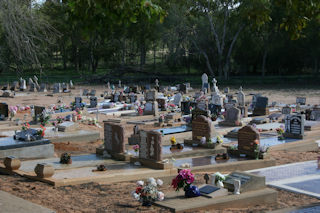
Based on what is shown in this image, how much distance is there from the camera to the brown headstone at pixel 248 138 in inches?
567

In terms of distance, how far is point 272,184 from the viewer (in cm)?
1135

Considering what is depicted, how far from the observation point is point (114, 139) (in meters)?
14.3

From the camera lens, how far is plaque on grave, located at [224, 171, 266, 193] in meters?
9.80

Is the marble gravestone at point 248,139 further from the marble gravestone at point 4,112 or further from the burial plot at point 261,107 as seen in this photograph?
the marble gravestone at point 4,112

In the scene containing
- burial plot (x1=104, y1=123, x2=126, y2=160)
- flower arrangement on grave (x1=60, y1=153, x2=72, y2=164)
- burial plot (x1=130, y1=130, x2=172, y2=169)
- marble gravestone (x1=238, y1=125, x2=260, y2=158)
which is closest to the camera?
burial plot (x1=130, y1=130, x2=172, y2=169)

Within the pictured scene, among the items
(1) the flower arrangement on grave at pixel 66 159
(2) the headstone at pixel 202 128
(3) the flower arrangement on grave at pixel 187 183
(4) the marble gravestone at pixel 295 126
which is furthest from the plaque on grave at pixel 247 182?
(4) the marble gravestone at pixel 295 126

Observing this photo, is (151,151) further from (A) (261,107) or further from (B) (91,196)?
(A) (261,107)

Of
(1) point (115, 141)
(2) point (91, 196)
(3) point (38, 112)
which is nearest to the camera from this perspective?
(2) point (91, 196)

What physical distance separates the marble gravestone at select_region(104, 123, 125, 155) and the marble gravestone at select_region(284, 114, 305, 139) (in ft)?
22.3

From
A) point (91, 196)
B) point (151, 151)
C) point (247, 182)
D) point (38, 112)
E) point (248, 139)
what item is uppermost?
point (38, 112)

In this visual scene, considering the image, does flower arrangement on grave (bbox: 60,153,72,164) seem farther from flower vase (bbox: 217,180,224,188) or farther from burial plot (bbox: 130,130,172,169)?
flower vase (bbox: 217,180,224,188)

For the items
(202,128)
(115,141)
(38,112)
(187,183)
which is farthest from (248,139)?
(38,112)

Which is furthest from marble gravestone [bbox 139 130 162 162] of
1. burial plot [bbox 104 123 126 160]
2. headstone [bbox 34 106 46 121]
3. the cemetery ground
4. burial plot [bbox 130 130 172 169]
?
headstone [bbox 34 106 46 121]

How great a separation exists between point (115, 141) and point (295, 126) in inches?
278
